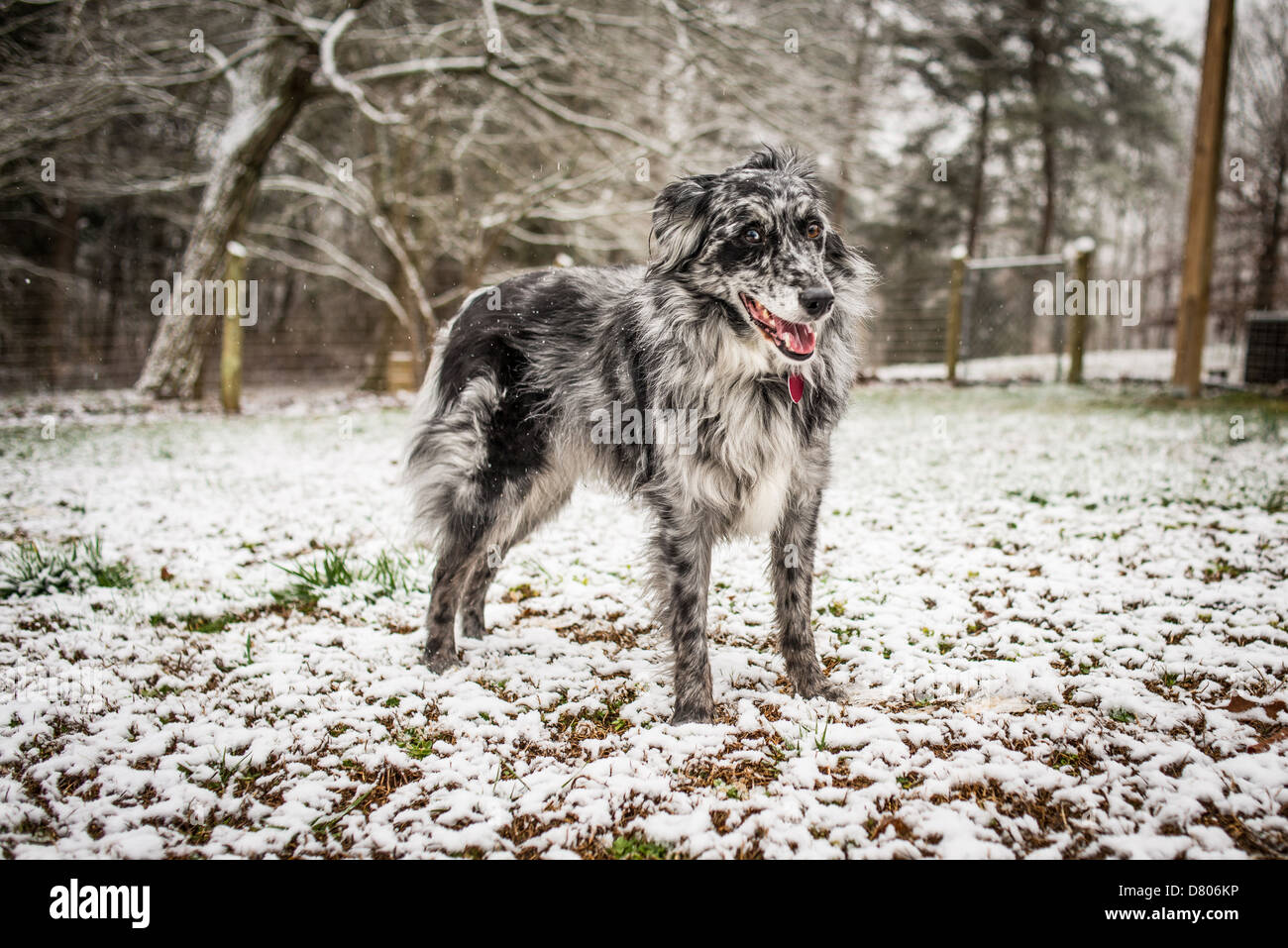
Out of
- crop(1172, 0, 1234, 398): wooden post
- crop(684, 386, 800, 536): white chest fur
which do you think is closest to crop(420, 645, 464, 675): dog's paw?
crop(684, 386, 800, 536): white chest fur

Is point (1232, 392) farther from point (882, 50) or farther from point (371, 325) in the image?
point (371, 325)

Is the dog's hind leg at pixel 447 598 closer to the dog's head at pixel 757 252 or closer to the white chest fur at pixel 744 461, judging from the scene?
the white chest fur at pixel 744 461

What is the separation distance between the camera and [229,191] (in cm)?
989

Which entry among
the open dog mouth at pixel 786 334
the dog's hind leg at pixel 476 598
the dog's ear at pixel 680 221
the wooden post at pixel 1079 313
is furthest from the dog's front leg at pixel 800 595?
the wooden post at pixel 1079 313

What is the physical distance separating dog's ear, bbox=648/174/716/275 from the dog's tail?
2.78 feet

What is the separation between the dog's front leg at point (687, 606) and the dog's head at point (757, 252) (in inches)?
26.2

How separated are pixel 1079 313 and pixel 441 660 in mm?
11500

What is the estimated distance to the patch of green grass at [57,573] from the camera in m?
3.54

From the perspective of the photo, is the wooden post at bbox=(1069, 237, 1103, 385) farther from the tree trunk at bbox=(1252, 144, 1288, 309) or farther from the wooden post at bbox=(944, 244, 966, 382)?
the tree trunk at bbox=(1252, 144, 1288, 309)

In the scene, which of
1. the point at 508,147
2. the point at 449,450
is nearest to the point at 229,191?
the point at 508,147

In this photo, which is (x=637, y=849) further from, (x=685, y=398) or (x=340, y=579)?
(x=340, y=579)

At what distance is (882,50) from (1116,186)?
Answer: 6.20 m
